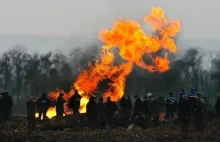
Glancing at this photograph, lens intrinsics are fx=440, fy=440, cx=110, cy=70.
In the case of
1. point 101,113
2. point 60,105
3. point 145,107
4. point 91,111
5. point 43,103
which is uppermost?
point 43,103

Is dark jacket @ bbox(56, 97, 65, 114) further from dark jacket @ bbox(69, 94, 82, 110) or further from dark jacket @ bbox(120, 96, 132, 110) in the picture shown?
dark jacket @ bbox(120, 96, 132, 110)

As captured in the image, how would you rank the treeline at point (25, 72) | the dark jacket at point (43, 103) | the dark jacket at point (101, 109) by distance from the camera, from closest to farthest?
the dark jacket at point (101, 109) < the dark jacket at point (43, 103) < the treeline at point (25, 72)

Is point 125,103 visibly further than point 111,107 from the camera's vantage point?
Yes

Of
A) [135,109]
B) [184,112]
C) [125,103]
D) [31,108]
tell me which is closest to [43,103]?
[31,108]

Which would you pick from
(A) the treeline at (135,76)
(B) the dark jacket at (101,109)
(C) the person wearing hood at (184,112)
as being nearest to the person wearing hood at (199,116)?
(C) the person wearing hood at (184,112)

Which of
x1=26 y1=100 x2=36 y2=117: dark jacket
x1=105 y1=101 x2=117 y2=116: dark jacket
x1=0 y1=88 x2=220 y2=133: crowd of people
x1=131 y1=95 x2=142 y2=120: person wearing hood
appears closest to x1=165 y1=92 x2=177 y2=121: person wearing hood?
x1=0 y1=88 x2=220 y2=133: crowd of people

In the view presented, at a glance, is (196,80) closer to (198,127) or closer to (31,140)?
(198,127)

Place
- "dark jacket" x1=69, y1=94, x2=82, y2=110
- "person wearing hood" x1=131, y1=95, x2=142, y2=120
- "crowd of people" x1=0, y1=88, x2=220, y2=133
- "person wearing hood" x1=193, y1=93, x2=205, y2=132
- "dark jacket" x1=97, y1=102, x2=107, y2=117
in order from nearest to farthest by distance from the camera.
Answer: "crowd of people" x1=0, y1=88, x2=220, y2=133 → "person wearing hood" x1=193, y1=93, x2=205, y2=132 → "dark jacket" x1=97, y1=102, x2=107, y2=117 → "person wearing hood" x1=131, y1=95, x2=142, y2=120 → "dark jacket" x1=69, y1=94, x2=82, y2=110

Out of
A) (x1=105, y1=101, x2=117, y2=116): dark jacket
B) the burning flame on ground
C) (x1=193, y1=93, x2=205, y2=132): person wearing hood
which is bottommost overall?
(x1=193, y1=93, x2=205, y2=132): person wearing hood

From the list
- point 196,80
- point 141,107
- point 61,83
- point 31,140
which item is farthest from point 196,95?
point 196,80

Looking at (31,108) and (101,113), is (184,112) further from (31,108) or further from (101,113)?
(31,108)

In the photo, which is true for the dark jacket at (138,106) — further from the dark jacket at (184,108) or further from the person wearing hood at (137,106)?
the dark jacket at (184,108)

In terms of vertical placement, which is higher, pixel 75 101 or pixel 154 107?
pixel 75 101

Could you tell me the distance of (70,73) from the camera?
147 feet
